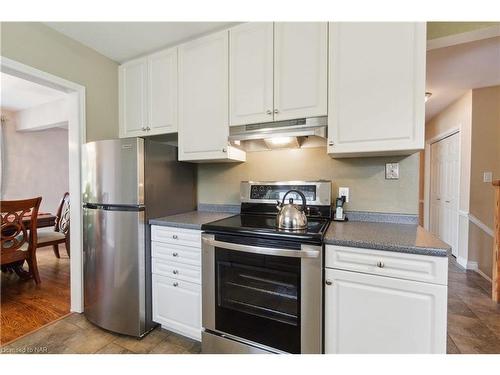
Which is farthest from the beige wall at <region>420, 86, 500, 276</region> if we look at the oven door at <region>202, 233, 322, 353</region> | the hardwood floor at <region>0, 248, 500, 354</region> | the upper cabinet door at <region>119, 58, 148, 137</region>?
the upper cabinet door at <region>119, 58, 148, 137</region>

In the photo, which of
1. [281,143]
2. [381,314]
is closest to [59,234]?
[281,143]

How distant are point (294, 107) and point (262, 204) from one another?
2.55 ft

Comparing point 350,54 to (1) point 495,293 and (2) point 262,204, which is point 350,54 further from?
(1) point 495,293

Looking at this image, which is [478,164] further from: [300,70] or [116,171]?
[116,171]

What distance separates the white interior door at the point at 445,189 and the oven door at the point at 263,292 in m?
3.44

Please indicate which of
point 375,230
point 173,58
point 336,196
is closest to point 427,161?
point 336,196

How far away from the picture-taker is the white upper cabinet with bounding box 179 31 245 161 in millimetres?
1784

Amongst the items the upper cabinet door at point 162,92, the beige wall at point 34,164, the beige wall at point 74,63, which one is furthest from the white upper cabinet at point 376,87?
the beige wall at point 34,164

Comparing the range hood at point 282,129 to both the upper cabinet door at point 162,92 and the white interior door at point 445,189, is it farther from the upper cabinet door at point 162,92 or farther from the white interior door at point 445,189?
the white interior door at point 445,189

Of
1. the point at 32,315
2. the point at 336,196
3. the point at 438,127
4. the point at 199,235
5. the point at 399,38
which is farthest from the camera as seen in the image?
the point at 438,127

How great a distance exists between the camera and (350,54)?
1435mm

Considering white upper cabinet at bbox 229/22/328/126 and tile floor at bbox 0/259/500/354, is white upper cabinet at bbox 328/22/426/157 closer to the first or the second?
white upper cabinet at bbox 229/22/328/126

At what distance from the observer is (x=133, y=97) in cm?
219

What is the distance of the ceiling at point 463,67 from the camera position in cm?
211
